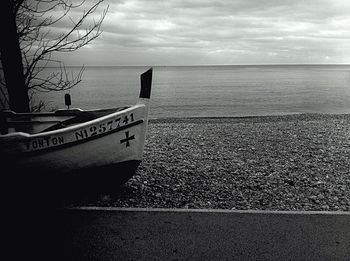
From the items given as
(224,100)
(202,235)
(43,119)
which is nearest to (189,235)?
(202,235)

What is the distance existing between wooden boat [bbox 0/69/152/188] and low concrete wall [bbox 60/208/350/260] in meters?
0.85

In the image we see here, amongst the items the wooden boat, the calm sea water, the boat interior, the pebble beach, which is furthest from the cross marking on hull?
the calm sea water

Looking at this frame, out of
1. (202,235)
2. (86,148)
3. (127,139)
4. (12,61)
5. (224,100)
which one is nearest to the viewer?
(202,235)

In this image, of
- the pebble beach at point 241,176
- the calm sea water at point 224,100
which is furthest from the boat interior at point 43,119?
the calm sea water at point 224,100

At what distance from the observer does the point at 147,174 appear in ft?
27.0

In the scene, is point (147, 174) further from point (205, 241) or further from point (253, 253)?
point (253, 253)

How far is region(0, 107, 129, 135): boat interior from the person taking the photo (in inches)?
297

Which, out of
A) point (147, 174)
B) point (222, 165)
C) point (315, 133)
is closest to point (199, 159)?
point (222, 165)

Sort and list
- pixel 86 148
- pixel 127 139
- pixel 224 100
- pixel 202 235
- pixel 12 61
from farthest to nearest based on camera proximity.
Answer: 1. pixel 224 100
2. pixel 12 61
3. pixel 127 139
4. pixel 86 148
5. pixel 202 235

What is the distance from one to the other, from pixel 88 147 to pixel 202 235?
2457 millimetres

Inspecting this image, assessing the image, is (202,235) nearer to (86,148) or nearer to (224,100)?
(86,148)

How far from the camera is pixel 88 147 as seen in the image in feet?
18.2

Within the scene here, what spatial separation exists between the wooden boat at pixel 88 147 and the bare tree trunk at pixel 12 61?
1.65 metres

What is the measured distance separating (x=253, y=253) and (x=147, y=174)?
4.36 meters
